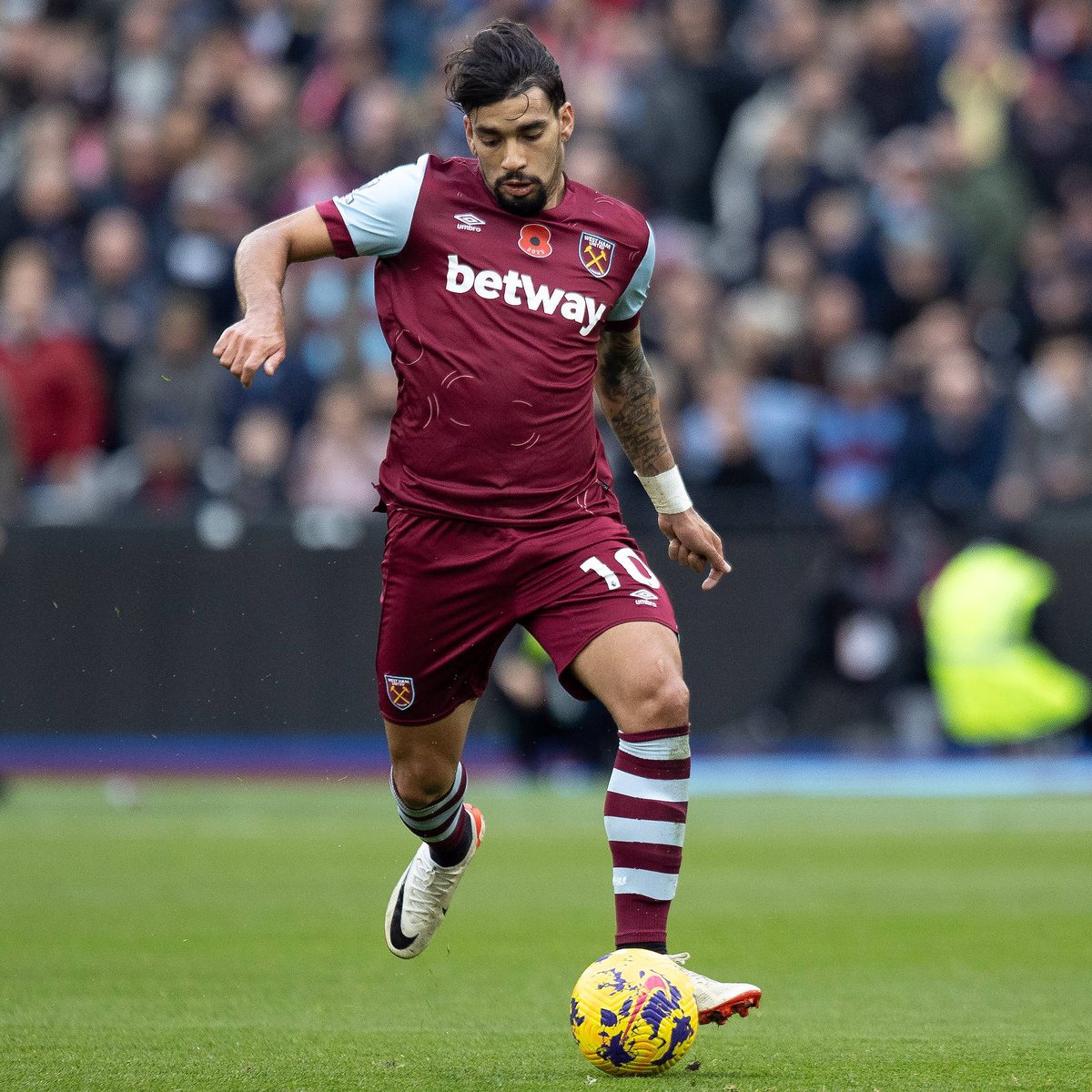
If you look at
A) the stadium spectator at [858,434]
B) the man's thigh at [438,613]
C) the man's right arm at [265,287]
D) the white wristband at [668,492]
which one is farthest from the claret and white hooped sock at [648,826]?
the stadium spectator at [858,434]

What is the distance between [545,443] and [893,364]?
34.3ft

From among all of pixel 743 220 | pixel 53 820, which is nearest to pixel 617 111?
pixel 743 220

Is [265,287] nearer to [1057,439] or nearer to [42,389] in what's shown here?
[42,389]

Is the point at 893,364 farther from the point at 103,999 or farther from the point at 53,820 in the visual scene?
the point at 103,999

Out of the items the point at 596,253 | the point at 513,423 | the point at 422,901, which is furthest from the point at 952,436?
the point at 513,423

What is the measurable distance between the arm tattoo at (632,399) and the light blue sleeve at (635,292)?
126 mm

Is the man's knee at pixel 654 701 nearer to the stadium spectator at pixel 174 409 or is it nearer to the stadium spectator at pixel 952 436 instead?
the stadium spectator at pixel 952 436

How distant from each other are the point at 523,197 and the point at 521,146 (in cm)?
15

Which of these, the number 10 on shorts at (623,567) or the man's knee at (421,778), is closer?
the number 10 on shorts at (623,567)

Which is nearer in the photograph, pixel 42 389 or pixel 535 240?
pixel 535 240

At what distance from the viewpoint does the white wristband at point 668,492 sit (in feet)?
22.1

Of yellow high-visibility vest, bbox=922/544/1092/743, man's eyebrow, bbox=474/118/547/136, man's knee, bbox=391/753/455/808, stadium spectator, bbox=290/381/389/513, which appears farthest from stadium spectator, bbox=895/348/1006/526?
man's eyebrow, bbox=474/118/547/136

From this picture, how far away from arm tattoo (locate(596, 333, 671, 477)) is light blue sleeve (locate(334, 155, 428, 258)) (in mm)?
751

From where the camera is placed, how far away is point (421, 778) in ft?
22.3
